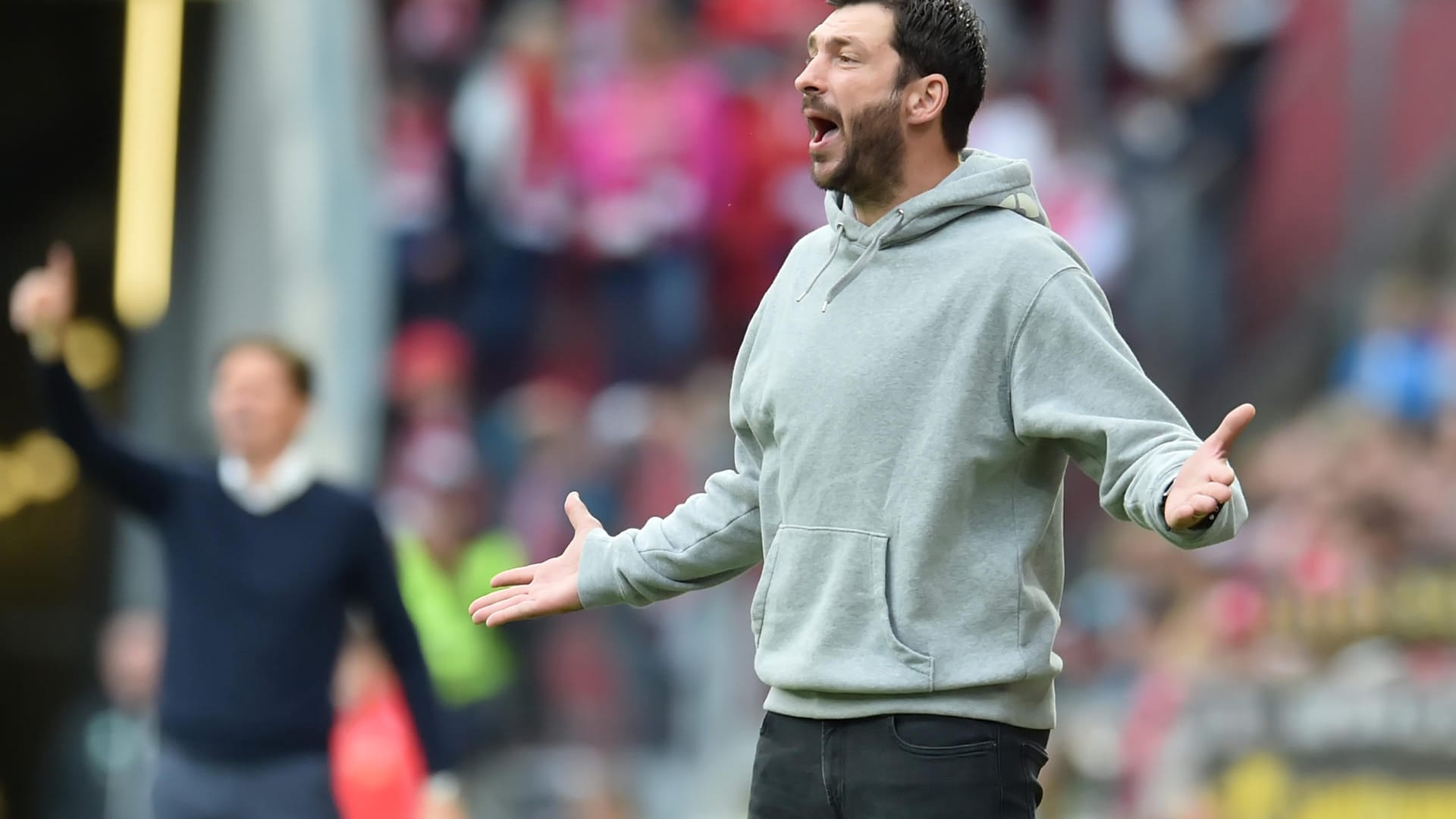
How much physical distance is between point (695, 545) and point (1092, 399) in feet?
2.26

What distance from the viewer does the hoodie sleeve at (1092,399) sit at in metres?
2.88

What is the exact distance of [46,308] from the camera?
5.24 meters

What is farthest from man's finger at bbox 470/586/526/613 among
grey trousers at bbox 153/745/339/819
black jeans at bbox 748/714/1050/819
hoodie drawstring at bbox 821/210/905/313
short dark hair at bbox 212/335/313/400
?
short dark hair at bbox 212/335/313/400

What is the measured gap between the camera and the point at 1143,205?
933 cm

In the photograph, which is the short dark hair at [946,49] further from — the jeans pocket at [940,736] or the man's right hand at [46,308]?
the man's right hand at [46,308]

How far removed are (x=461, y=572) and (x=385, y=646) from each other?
416 cm

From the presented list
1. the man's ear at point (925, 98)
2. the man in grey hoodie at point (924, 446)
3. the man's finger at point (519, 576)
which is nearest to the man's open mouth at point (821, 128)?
the man in grey hoodie at point (924, 446)

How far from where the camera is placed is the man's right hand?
523 cm

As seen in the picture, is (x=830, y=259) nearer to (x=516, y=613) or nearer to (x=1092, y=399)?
(x=1092, y=399)

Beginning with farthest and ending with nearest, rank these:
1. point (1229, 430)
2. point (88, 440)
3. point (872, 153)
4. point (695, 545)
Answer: point (88, 440), point (695, 545), point (872, 153), point (1229, 430)

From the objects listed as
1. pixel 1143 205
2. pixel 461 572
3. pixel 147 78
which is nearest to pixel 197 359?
pixel 147 78

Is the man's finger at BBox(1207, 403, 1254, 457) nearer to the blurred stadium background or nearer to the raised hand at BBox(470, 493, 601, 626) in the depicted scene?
the raised hand at BBox(470, 493, 601, 626)

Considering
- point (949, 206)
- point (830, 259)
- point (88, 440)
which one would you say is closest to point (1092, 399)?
point (949, 206)

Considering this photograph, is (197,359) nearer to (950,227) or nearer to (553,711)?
(553,711)
